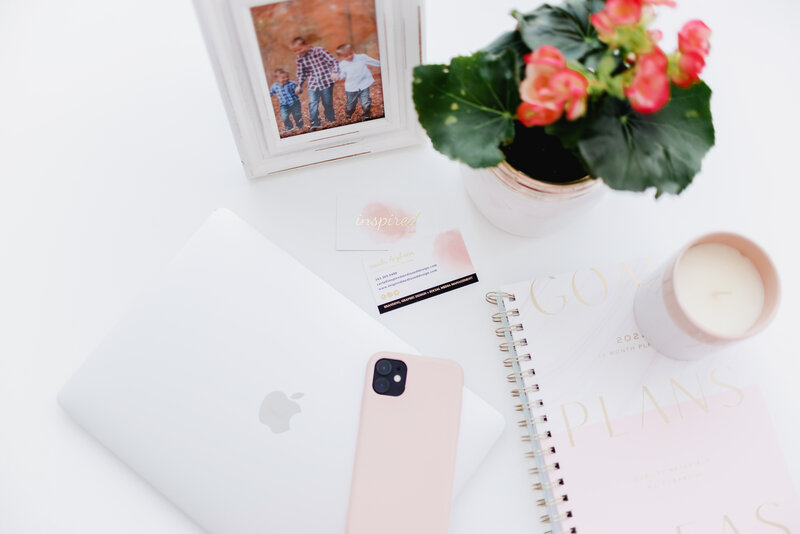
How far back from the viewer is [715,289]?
585mm

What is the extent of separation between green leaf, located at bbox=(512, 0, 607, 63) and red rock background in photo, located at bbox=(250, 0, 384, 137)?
0.17 m

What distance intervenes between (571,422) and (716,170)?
398 millimetres

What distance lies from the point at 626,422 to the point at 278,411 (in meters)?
0.40

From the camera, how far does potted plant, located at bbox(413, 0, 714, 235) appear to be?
0.41m

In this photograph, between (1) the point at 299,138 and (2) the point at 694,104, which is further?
(1) the point at 299,138

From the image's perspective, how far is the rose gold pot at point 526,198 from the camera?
0.54 meters

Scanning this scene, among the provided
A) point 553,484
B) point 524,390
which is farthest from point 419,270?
point 553,484

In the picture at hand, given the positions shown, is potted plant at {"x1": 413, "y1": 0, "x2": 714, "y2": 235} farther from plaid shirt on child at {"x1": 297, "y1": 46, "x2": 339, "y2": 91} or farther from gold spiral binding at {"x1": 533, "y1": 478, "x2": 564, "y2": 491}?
gold spiral binding at {"x1": 533, "y1": 478, "x2": 564, "y2": 491}

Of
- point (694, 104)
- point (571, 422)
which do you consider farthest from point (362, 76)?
point (571, 422)

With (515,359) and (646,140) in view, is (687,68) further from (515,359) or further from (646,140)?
(515,359)

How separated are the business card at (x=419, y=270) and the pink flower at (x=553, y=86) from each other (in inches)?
11.7

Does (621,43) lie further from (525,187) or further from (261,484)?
(261,484)

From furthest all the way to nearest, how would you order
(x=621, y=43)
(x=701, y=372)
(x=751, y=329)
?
1. (x=701, y=372)
2. (x=751, y=329)
3. (x=621, y=43)

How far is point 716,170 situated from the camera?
0.74 meters
